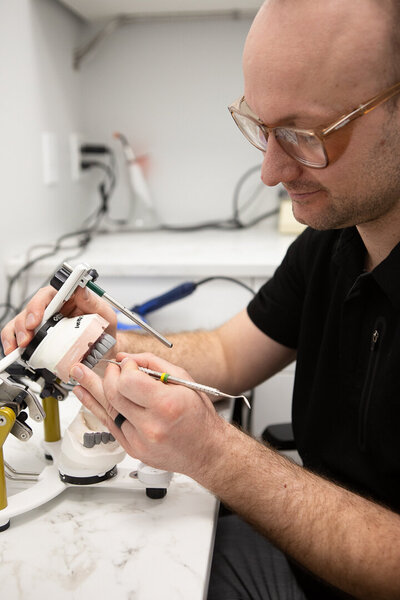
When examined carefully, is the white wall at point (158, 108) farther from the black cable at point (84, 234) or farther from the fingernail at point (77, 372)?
the fingernail at point (77, 372)

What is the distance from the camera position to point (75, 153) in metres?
2.01

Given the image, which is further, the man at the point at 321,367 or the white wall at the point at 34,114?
the white wall at the point at 34,114

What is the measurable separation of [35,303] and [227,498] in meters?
0.39

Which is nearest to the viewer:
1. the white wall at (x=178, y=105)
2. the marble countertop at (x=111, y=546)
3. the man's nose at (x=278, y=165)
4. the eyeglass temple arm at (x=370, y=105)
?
the marble countertop at (x=111, y=546)

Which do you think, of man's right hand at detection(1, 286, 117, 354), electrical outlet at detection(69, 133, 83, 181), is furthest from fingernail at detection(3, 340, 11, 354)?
electrical outlet at detection(69, 133, 83, 181)

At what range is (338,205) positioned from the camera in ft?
2.68

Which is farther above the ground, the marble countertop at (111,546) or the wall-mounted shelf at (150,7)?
the wall-mounted shelf at (150,7)

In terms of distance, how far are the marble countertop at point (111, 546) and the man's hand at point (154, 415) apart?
0.23 feet

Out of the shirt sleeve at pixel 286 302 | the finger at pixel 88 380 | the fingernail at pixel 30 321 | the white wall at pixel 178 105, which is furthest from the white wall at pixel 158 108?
the finger at pixel 88 380

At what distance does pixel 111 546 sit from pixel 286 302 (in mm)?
594

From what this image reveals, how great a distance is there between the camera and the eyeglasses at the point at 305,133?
0.72m

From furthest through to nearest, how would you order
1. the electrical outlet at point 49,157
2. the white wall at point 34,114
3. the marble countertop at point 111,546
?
Answer: 1. the electrical outlet at point 49,157
2. the white wall at point 34,114
3. the marble countertop at point 111,546

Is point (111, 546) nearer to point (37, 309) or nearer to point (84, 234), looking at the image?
point (37, 309)

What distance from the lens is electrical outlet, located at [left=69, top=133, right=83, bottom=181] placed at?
200 centimetres
